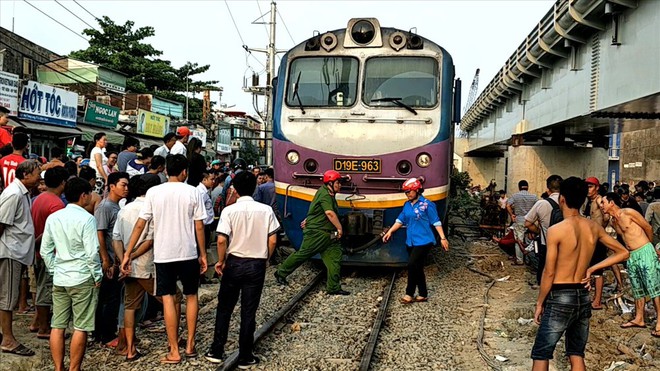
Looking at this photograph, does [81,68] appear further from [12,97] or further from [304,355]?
[304,355]

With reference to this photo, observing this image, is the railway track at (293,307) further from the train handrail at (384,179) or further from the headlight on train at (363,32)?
the headlight on train at (363,32)

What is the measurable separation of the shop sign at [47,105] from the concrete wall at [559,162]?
13525 millimetres

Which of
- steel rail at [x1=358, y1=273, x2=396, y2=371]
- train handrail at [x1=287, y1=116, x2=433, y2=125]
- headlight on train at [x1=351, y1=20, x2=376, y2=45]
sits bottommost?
steel rail at [x1=358, y1=273, x2=396, y2=371]

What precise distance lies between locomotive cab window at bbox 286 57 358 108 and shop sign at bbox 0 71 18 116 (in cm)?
900

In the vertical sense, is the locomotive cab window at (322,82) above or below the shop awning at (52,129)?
above

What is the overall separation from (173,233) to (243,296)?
812mm

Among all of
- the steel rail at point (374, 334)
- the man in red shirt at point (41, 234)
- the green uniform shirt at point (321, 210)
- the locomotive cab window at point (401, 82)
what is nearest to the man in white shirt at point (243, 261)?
the steel rail at point (374, 334)

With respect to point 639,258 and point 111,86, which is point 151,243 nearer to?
point 639,258

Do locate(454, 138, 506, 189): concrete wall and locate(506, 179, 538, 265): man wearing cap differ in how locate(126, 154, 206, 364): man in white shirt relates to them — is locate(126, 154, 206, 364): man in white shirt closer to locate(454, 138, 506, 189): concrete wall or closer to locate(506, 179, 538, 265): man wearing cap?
locate(506, 179, 538, 265): man wearing cap

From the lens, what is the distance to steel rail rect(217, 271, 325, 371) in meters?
5.50

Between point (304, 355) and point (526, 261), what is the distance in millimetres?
6822

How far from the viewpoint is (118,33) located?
38250mm

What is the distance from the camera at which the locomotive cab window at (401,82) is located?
9.49m

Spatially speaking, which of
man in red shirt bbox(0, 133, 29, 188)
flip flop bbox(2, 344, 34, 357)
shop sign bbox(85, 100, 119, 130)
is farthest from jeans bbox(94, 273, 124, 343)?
shop sign bbox(85, 100, 119, 130)
